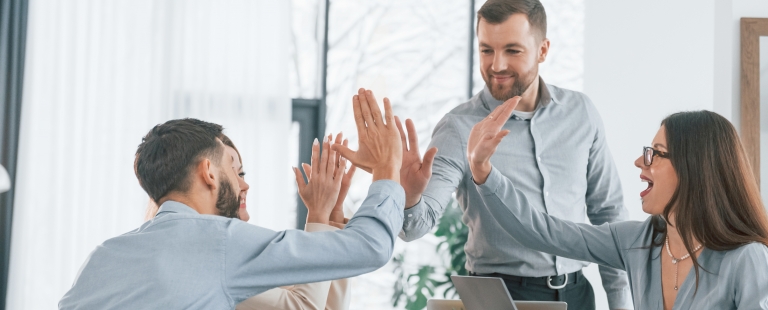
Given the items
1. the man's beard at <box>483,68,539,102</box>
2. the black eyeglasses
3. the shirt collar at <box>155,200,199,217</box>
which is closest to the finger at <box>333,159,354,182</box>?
the shirt collar at <box>155,200,199,217</box>

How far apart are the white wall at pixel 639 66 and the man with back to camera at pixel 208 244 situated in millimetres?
2875

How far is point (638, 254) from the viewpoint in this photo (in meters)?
1.80

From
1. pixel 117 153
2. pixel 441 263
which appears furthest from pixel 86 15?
pixel 441 263

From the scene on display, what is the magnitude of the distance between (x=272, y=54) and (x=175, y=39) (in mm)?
533

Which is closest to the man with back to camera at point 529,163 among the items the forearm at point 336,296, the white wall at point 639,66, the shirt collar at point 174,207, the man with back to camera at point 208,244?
the forearm at point 336,296

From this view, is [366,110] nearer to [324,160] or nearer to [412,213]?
[324,160]

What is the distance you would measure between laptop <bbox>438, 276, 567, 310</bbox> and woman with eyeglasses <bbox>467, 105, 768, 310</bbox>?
25 cm

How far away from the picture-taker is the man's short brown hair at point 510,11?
2152mm

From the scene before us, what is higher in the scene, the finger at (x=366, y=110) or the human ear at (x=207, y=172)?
the finger at (x=366, y=110)

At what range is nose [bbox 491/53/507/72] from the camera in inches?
84.4

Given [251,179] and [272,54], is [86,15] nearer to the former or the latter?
[272,54]

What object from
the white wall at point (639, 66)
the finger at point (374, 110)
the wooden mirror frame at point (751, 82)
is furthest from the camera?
the white wall at point (639, 66)

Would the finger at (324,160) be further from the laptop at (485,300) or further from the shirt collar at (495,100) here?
the shirt collar at (495,100)

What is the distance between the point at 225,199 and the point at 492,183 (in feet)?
2.33
